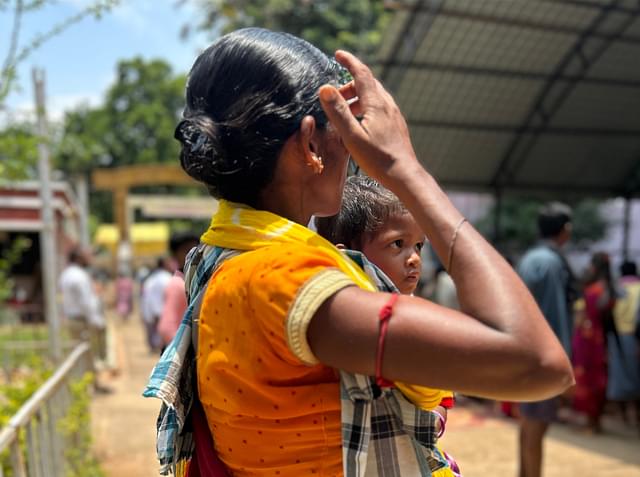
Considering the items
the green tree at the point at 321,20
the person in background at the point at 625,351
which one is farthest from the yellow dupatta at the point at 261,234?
the green tree at the point at 321,20

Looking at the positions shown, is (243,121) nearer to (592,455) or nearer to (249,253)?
(249,253)

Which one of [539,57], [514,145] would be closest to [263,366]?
[539,57]

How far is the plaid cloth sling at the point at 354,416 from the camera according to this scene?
1.01 meters

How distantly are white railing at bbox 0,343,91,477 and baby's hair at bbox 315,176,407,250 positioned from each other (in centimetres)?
138

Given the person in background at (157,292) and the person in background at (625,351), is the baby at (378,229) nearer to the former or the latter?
the person in background at (625,351)

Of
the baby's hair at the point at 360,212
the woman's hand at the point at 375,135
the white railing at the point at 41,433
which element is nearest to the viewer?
the woman's hand at the point at 375,135

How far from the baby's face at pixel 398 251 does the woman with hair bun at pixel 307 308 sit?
1.70ft

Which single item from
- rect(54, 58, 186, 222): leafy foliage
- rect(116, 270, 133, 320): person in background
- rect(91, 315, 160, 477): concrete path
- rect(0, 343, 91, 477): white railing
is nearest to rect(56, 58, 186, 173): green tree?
rect(54, 58, 186, 222): leafy foliage

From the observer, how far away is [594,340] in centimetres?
631

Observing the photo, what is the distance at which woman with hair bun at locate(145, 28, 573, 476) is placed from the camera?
2.97ft

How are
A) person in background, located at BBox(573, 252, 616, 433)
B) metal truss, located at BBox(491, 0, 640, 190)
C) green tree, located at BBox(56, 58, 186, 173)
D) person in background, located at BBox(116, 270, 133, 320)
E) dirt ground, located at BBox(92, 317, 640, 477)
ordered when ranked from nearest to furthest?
dirt ground, located at BBox(92, 317, 640, 477) < person in background, located at BBox(573, 252, 616, 433) < metal truss, located at BBox(491, 0, 640, 190) < person in background, located at BBox(116, 270, 133, 320) < green tree, located at BBox(56, 58, 186, 173)

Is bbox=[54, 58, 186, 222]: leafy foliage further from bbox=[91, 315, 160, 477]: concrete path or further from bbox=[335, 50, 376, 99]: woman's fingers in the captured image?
bbox=[335, 50, 376, 99]: woman's fingers

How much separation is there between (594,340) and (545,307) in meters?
2.68

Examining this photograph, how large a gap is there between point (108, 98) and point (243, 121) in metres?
45.5
